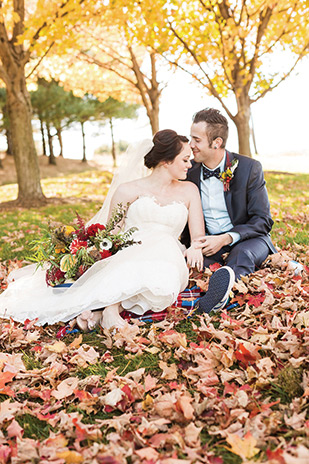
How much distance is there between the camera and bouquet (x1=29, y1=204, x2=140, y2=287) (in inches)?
171

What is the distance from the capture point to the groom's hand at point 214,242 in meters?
4.99

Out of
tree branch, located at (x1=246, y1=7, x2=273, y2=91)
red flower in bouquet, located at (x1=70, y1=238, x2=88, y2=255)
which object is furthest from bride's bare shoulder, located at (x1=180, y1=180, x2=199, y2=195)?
tree branch, located at (x1=246, y1=7, x2=273, y2=91)

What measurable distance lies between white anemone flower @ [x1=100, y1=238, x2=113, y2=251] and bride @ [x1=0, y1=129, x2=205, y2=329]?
155 mm

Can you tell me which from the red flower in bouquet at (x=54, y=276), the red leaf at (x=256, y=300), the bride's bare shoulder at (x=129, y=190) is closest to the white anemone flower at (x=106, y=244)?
the red flower in bouquet at (x=54, y=276)

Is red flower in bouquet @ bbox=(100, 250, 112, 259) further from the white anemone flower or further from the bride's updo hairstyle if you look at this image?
the bride's updo hairstyle

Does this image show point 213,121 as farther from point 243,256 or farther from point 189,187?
point 243,256

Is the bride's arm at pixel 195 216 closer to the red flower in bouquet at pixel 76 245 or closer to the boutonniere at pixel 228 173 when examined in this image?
the boutonniere at pixel 228 173

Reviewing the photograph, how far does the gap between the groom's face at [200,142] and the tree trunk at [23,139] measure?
8.24 m

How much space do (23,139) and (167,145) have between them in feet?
28.1

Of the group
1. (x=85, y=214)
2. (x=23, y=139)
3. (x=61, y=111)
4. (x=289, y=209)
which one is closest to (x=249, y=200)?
(x=289, y=209)

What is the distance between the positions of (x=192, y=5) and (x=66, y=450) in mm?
12851

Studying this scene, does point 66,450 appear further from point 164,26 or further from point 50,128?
point 50,128

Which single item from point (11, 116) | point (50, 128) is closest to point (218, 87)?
point (11, 116)

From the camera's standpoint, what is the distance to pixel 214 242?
4.99 m
